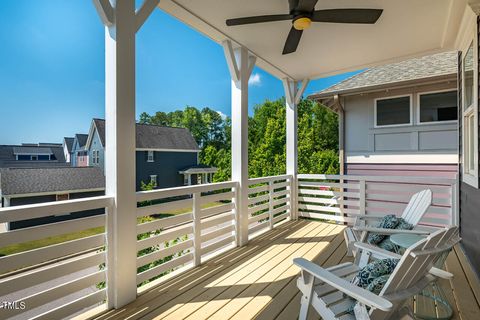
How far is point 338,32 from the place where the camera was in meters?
3.33

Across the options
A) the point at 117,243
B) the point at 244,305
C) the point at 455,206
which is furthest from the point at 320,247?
the point at 117,243

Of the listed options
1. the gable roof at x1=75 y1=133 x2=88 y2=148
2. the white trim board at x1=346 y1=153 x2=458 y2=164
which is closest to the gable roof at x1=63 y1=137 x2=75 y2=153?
the gable roof at x1=75 y1=133 x2=88 y2=148

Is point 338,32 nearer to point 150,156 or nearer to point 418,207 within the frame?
point 418,207

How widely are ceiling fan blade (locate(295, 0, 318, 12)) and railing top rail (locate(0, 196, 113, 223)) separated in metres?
2.19

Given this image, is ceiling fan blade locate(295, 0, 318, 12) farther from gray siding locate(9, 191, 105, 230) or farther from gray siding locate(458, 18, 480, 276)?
gray siding locate(9, 191, 105, 230)

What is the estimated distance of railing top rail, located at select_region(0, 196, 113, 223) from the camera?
A: 1679mm

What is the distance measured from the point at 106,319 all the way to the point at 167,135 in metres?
7.84

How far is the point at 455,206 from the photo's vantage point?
156 inches

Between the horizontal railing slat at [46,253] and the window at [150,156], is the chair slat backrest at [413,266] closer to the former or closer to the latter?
the horizontal railing slat at [46,253]

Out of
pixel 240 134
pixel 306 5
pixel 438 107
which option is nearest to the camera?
pixel 306 5

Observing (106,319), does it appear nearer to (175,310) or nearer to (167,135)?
(175,310)

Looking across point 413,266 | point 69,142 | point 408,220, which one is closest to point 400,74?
point 408,220

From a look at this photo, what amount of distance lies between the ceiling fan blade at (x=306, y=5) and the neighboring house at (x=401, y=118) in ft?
13.6

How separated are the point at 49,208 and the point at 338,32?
135 inches
